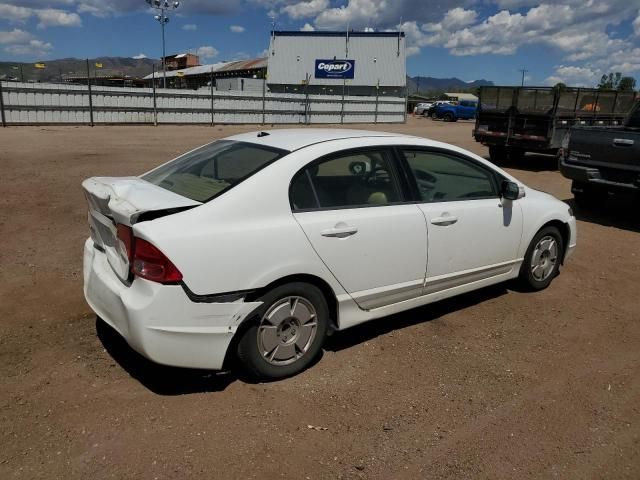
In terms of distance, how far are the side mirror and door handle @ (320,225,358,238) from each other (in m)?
1.65

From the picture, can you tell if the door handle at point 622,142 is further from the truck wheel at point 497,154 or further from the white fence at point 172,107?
the white fence at point 172,107

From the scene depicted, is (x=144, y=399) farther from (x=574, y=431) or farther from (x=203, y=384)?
(x=574, y=431)

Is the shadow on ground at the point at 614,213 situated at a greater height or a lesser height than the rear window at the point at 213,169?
lesser

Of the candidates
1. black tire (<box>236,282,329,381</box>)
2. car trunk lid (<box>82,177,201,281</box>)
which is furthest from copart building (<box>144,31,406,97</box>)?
black tire (<box>236,282,329,381</box>)

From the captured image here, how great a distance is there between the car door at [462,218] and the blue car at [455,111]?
40.1 meters

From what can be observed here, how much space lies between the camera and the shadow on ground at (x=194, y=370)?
11.1 feet

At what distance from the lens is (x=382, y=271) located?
149 inches

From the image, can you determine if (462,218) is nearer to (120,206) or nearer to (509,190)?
(509,190)

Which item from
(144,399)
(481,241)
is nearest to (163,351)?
(144,399)

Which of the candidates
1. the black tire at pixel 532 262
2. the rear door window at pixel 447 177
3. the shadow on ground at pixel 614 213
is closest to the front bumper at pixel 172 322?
the rear door window at pixel 447 177

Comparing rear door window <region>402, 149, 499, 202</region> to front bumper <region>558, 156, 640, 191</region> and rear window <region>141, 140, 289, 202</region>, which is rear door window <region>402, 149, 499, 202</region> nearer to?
rear window <region>141, 140, 289, 202</region>

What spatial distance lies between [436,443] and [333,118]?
30.3 meters

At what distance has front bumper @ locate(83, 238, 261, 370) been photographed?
9.74ft

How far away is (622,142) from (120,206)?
7.31 m
